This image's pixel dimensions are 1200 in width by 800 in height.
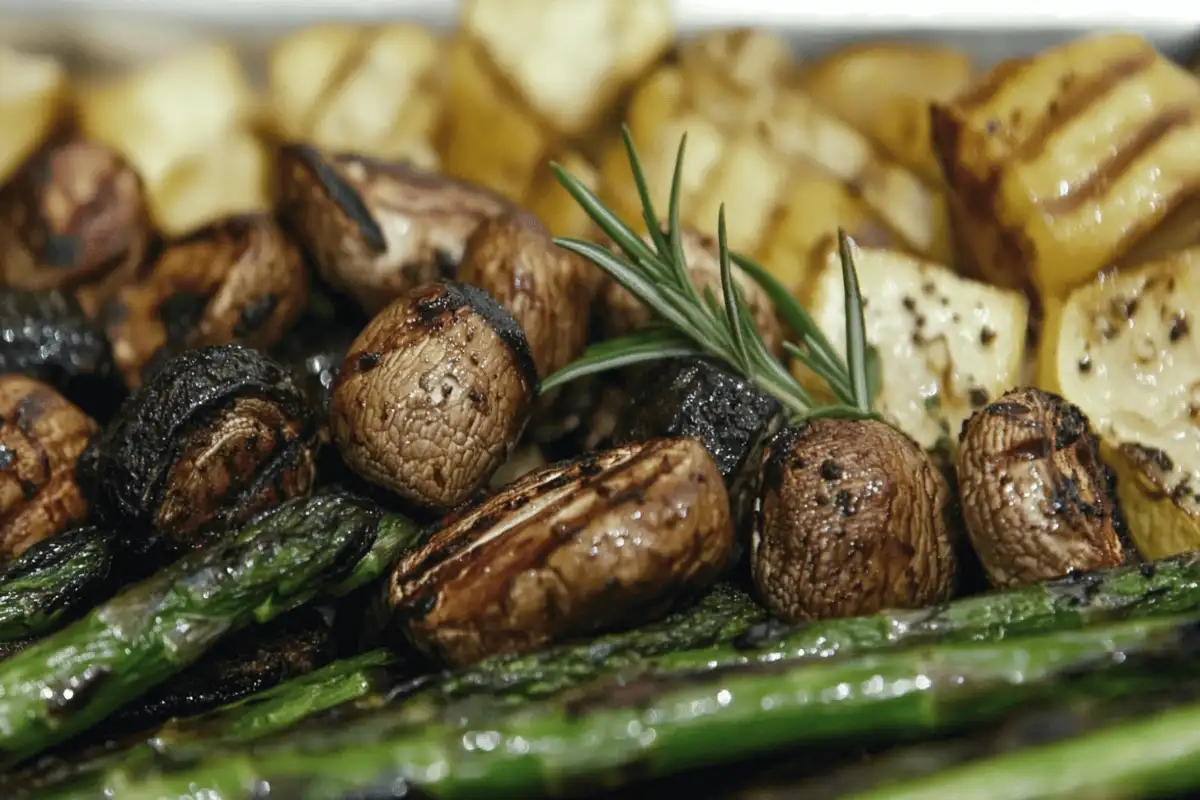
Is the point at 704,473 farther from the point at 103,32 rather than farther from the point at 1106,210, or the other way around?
the point at 103,32

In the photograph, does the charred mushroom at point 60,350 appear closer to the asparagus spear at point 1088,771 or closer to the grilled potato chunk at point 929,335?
the grilled potato chunk at point 929,335

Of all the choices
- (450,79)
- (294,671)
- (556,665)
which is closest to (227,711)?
(294,671)

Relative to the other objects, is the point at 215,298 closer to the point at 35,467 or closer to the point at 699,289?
the point at 35,467

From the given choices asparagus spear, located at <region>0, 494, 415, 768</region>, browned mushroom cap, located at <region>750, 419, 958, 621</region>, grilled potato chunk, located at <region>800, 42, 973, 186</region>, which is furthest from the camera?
grilled potato chunk, located at <region>800, 42, 973, 186</region>

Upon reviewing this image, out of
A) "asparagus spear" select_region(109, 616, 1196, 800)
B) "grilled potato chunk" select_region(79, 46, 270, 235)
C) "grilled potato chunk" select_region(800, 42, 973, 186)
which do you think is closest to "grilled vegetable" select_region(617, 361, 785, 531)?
"asparagus spear" select_region(109, 616, 1196, 800)

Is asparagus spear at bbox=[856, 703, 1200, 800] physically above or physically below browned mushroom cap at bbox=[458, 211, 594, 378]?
below

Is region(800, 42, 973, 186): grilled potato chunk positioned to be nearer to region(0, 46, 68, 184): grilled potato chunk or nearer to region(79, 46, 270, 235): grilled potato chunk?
region(79, 46, 270, 235): grilled potato chunk
